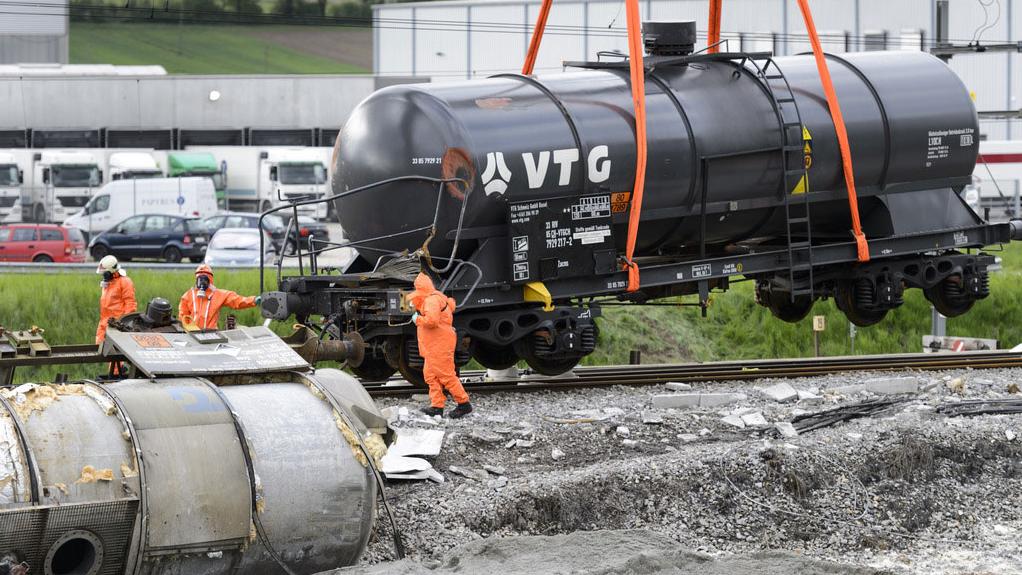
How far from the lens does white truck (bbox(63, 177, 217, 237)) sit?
37500mm

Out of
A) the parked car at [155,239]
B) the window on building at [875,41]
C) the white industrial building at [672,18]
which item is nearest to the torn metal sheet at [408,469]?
the parked car at [155,239]

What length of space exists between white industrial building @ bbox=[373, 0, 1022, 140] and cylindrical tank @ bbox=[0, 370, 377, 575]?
112 ft

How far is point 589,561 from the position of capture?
8500mm

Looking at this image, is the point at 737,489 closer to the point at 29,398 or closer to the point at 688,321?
the point at 29,398

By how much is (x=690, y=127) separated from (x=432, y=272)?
10.1 ft

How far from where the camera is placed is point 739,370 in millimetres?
15633

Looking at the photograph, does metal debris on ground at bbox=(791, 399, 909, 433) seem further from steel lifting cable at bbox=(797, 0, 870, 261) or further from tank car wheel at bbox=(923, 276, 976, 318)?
tank car wheel at bbox=(923, 276, 976, 318)

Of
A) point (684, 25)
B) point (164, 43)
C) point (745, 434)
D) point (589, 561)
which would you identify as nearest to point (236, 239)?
point (684, 25)

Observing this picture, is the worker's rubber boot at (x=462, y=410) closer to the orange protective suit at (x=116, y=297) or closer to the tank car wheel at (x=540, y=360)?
the tank car wheel at (x=540, y=360)

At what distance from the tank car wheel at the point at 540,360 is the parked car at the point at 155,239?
1950cm

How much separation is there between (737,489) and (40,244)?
82.0 feet

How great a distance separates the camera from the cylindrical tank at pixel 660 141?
13.1 meters

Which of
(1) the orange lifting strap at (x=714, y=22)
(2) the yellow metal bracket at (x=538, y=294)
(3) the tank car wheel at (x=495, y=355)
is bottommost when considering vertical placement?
(3) the tank car wheel at (x=495, y=355)

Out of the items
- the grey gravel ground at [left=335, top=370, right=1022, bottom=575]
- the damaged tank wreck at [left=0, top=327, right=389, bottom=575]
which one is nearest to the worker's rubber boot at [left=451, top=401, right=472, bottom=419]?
the grey gravel ground at [left=335, top=370, right=1022, bottom=575]
